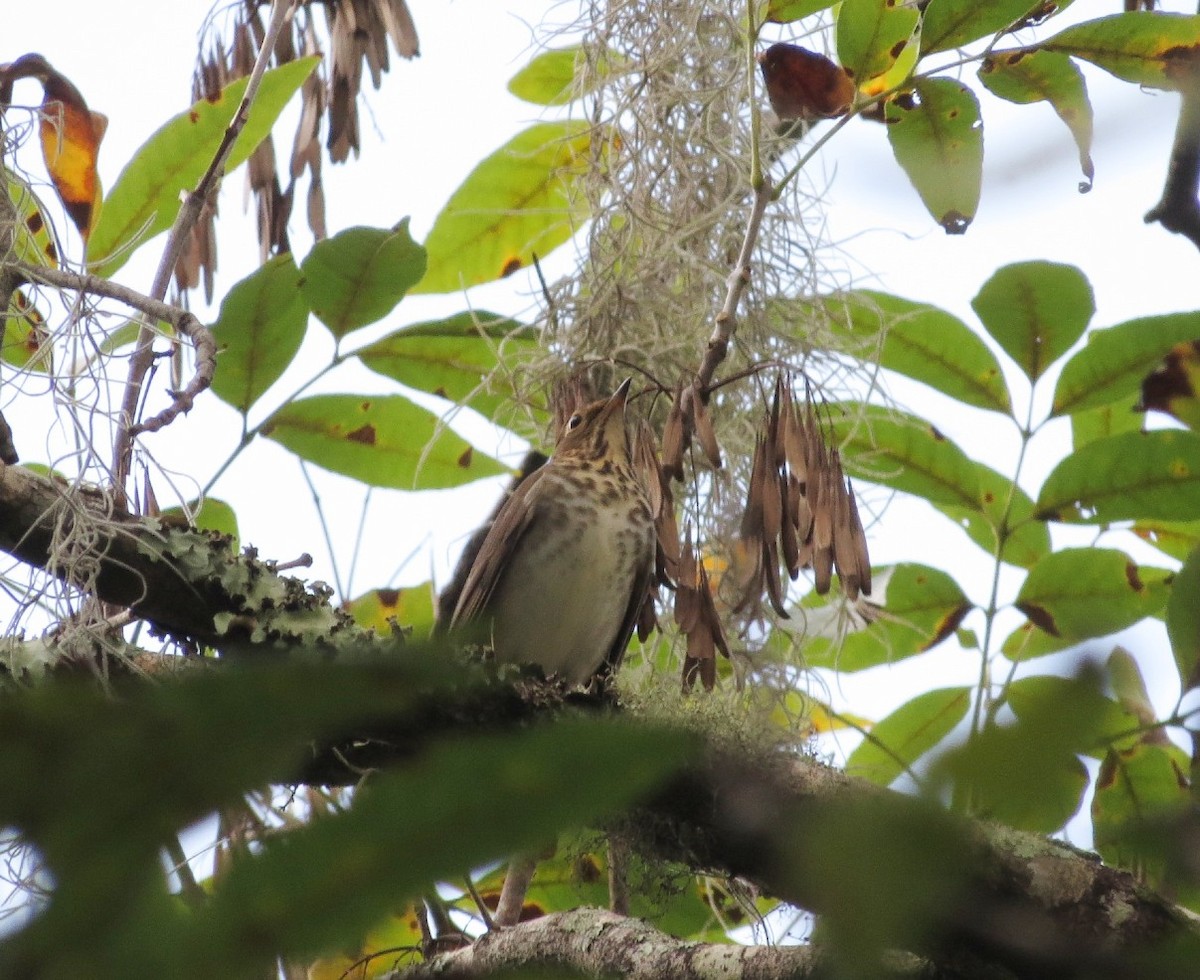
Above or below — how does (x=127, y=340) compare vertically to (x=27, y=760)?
above

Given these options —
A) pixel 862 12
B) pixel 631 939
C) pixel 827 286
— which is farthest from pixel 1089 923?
pixel 827 286

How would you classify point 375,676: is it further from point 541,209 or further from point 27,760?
point 541,209

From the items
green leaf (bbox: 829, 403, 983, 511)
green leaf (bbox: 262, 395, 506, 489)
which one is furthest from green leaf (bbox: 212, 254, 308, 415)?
green leaf (bbox: 829, 403, 983, 511)

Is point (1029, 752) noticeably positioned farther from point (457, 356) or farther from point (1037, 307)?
point (457, 356)

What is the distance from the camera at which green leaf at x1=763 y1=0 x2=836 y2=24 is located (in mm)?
2363

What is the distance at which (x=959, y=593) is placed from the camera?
3.12m

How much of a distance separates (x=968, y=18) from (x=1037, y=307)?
682 millimetres

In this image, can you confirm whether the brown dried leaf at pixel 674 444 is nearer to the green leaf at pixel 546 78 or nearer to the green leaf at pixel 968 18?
the green leaf at pixel 968 18

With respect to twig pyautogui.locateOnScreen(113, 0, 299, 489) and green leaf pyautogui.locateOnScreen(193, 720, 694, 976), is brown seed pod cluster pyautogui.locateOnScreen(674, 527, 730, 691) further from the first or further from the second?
green leaf pyautogui.locateOnScreen(193, 720, 694, 976)

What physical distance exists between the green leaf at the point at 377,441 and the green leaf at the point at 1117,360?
1.25m

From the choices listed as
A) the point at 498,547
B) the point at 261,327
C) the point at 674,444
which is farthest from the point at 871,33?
the point at 498,547

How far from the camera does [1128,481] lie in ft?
8.82

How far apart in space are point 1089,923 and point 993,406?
A: 1.63 meters

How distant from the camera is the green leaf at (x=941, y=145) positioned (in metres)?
2.31
